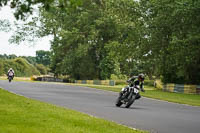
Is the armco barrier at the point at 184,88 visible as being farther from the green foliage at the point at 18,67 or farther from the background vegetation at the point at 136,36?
the green foliage at the point at 18,67

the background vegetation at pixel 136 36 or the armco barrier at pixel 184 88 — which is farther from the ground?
the background vegetation at pixel 136 36

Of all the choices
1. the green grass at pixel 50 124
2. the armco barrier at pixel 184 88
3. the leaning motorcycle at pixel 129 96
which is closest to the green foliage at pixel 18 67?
the armco barrier at pixel 184 88

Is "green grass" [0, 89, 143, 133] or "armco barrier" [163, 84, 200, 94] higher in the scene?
"armco barrier" [163, 84, 200, 94]

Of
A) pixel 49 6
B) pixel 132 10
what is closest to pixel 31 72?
pixel 132 10

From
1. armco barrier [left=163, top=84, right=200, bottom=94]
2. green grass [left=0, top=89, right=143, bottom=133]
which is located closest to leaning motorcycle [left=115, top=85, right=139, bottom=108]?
green grass [left=0, top=89, right=143, bottom=133]

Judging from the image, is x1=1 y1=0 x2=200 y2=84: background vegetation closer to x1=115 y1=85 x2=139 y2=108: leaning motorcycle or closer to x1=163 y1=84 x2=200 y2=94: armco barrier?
x1=163 y1=84 x2=200 y2=94: armco barrier

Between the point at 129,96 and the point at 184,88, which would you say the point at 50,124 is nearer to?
the point at 129,96

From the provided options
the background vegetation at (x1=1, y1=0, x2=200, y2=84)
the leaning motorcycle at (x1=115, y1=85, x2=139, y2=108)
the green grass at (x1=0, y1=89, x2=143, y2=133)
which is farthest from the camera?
the background vegetation at (x1=1, y1=0, x2=200, y2=84)

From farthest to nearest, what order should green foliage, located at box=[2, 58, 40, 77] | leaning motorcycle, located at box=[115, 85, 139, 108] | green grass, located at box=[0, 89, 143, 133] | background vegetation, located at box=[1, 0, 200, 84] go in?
green foliage, located at box=[2, 58, 40, 77] < background vegetation, located at box=[1, 0, 200, 84] < leaning motorcycle, located at box=[115, 85, 139, 108] < green grass, located at box=[0, 89, 143, 133]

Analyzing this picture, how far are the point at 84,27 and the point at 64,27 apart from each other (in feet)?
15.8

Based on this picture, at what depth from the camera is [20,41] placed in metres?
83.2

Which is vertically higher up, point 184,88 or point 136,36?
point 136,36

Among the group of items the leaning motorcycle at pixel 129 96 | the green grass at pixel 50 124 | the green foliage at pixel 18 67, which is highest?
the green foliage at pixel 18 67

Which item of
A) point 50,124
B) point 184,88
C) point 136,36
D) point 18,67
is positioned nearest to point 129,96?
point 50,124
